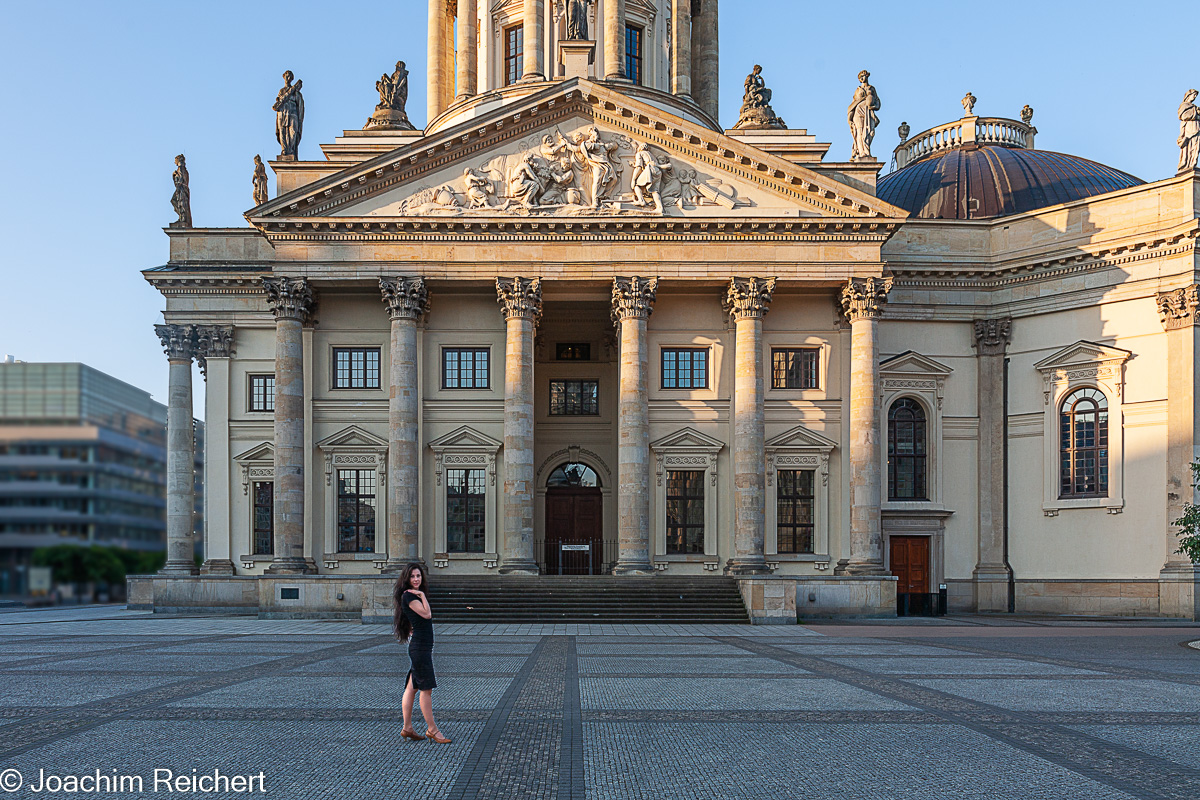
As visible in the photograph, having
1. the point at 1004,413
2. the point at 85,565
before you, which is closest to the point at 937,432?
the point at 1004,413

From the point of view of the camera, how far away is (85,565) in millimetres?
13117

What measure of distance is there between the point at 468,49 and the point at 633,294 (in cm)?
2074

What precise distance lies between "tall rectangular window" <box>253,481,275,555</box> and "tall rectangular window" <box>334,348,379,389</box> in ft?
19.1

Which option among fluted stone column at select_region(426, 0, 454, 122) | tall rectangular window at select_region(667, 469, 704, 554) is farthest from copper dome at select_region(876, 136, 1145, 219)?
fluted stone column at select_region(426, 0, 454, 122)

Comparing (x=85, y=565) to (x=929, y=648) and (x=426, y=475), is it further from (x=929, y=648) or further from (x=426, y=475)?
(x=426, y=475)

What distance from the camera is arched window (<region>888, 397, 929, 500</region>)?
46.1 m

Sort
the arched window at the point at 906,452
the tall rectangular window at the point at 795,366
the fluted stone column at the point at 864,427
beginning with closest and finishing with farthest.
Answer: the fluted stone column at the point at 864,427 < the tall rectangular window at the point at 795,366 < the arched window at the point at 906,452

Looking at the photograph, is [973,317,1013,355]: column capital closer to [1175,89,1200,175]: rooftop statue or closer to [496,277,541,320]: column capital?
[1175,89,1200,175]: rooftop statue

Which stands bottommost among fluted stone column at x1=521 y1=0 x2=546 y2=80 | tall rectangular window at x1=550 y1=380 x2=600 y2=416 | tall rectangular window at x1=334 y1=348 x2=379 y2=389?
tall rectangular window at x1=550 y1=380 x2=600 y2=416

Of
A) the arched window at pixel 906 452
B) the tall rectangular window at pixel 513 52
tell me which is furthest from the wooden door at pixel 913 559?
the tall rectangular window at pixel 513 52

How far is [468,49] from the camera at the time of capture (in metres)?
55.3

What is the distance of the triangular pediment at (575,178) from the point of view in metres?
41.1

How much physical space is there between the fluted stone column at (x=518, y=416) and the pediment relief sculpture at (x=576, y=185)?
3.02m

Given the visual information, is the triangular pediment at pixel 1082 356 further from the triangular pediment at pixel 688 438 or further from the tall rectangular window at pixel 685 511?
the tall rectangular window at pixel 685 511
